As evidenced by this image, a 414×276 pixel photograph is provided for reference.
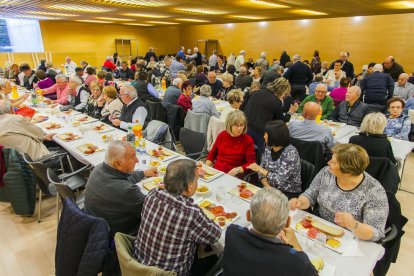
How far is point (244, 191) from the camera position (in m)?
2.31

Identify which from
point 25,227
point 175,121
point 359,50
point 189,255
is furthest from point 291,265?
point 359,50

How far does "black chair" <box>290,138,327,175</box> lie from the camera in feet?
9.91

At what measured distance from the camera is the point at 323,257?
1.61 m

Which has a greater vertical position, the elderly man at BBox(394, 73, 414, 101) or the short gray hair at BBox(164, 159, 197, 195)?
the short gray hair at BBox(164, 159, 197, 195)

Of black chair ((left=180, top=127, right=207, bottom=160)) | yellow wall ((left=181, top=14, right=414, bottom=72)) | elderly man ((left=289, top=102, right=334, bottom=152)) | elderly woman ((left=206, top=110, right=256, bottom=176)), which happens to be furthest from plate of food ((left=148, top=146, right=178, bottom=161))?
yellow wall ((left=181, top=14, right=414, bottom=72))

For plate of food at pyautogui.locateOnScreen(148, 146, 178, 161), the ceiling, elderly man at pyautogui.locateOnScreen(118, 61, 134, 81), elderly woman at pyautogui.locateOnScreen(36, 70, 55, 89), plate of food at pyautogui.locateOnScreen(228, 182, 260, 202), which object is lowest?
elderly man at pyautogui.locateOnScreen(118, 61, 134, 81)

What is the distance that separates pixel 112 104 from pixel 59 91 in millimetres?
2499

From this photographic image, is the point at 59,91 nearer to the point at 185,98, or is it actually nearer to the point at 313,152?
the point at 185,98

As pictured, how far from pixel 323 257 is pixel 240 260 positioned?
62 centimetres

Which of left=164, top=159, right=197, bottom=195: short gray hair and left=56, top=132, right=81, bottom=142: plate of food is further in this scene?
left=56, top=132, right=81, bottom=142: plate of food

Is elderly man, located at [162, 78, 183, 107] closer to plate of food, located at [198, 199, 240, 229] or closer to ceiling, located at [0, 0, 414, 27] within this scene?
ceiling, located at [0, 0, 414, 27]

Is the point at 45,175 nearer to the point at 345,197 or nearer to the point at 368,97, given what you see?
the point at 345,197

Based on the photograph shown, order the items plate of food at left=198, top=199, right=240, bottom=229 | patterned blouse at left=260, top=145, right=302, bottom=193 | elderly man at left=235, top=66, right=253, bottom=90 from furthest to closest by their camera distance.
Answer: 1. elderly man at left=235, top=66, right=253, bottom=90
2. patterned blouse at left=260, top=145, right=302, bottom=193
3. plate of food at left=198, top=199, right=240, bottom=229

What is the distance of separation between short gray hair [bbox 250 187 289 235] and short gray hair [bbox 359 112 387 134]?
200cm
